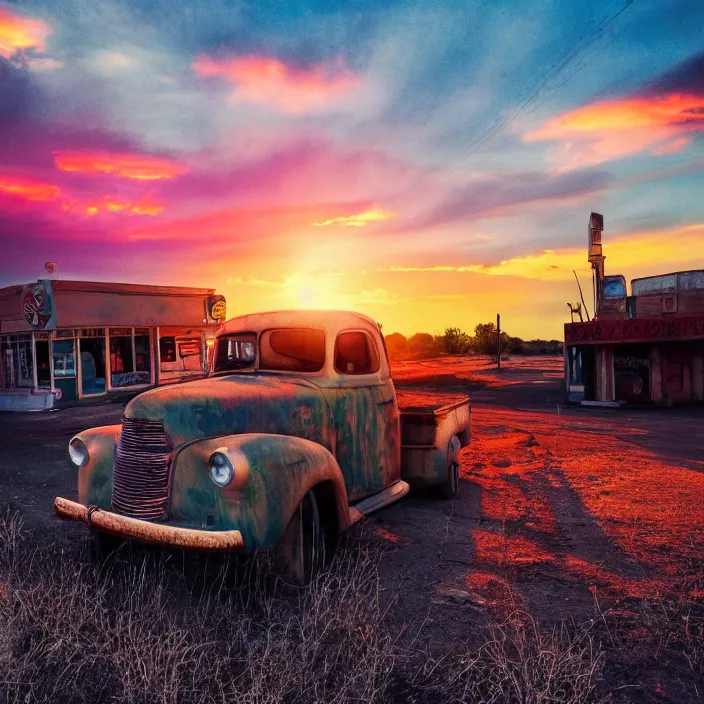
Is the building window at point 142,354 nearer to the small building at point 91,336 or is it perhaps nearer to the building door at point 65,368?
the small building at point 91,336

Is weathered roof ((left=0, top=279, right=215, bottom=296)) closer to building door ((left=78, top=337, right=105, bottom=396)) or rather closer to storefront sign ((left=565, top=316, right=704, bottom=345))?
building door ((left=78, top=337, right=105, bottom=396))

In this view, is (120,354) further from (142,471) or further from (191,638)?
(191,638)

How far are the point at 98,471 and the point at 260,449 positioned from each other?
1585 mm

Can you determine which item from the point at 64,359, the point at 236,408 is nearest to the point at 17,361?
the point at 64,359

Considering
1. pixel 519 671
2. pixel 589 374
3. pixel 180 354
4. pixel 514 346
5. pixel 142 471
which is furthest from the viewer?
pixel 514 346

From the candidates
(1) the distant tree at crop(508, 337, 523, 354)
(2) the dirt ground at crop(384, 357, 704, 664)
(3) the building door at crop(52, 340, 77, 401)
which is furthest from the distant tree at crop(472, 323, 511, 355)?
(2) the dirt ground at crop(384, 357, 704, 664)

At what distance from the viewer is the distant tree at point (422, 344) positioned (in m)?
51.9

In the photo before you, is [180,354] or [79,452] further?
[180,354]

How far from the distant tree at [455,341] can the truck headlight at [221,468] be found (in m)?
47.1

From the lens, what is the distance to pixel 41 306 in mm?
21328

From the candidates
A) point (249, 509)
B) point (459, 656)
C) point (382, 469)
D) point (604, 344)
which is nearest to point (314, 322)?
point (382, 469)

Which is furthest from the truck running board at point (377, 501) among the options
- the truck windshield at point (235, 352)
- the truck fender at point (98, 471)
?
the truck fender at point (98, 471)

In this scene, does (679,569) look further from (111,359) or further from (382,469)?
(111,359)

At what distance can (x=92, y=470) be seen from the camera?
4699mm
